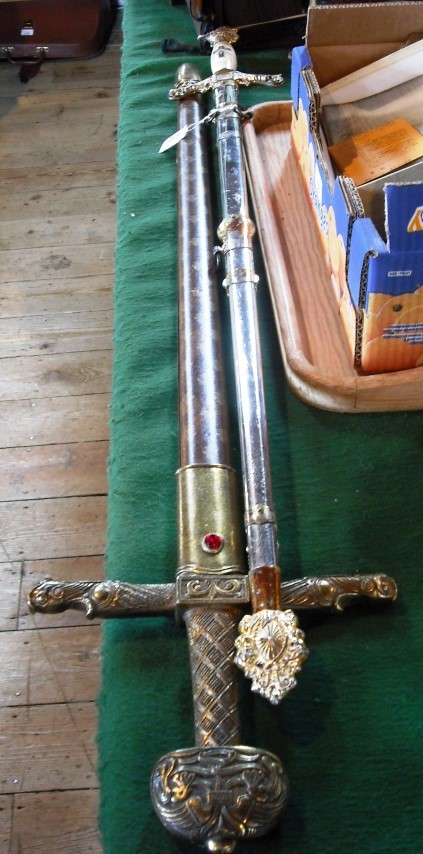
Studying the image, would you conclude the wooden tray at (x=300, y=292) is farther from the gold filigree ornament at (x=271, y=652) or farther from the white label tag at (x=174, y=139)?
the gold filigree ornament at (x=271, y=652)

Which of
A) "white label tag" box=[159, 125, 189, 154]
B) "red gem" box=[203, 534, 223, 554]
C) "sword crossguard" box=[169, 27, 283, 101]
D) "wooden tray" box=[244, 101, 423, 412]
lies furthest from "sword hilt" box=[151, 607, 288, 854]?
"sword crossguard" box=[169, 27, 283, 101]

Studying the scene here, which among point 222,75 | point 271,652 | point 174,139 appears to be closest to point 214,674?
point 271,652

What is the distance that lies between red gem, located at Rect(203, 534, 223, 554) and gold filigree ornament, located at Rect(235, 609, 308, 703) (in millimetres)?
105

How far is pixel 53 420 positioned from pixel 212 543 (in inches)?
29.7

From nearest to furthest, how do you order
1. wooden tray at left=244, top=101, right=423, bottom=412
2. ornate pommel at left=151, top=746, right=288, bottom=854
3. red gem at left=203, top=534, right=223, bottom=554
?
ornate pommel at left=151, top=746, right=288, bottom=854, red gem at left=203, top=534, right=223, bottom=554, wooden tray at left=244, top=101, right=423, bottom=412

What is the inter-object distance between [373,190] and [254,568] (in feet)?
1.89

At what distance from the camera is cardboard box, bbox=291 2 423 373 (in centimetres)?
90

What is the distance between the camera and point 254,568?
83cm

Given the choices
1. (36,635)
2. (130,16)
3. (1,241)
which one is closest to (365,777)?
(36,635)

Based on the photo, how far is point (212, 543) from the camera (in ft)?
2.87

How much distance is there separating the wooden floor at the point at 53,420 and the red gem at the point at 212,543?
0.49 metres

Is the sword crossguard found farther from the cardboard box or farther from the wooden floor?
the wooden floor

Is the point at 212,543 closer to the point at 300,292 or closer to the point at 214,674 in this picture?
the point at 214,674

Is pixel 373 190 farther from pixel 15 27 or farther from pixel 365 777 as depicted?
pixel 15 27
